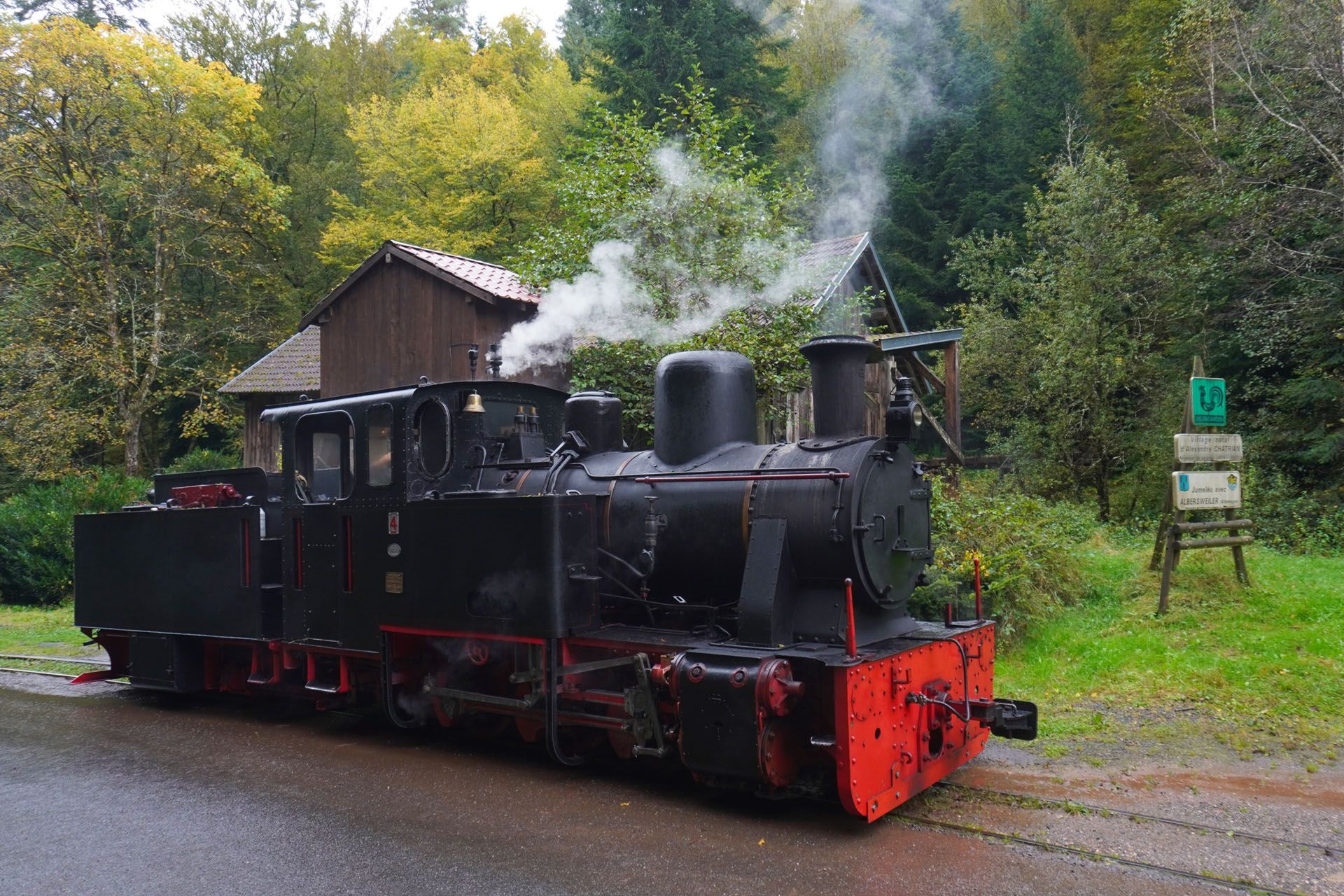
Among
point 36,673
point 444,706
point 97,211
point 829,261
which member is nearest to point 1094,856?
point 444,706

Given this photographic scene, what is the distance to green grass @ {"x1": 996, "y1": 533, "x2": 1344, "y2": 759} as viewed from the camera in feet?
20.7

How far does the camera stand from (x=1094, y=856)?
14.0ft

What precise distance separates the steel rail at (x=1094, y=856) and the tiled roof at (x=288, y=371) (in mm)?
17058

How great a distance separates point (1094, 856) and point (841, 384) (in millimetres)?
2739

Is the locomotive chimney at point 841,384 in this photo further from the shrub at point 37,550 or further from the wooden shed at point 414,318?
the shrub at point 37,550

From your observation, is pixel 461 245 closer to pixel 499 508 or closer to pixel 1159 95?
pixel 1159 95

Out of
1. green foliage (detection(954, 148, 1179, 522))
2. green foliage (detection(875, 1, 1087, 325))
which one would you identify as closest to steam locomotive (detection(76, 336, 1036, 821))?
green foliage (detection(954, 148, 1179, 522))

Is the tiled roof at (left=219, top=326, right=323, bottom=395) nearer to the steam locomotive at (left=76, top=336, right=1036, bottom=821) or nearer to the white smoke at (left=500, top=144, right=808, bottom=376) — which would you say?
the white smoke at (left=500, top=144, right=808, bottom=376)

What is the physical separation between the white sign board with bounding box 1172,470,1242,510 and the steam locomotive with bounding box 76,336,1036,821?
4.11 m

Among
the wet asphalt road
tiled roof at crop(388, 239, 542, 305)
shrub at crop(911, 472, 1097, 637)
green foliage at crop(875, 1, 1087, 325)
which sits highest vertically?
green foliage at crop(875, 1, 1087, 325)

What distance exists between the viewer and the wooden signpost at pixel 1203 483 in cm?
882

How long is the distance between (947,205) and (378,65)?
75.4 feet

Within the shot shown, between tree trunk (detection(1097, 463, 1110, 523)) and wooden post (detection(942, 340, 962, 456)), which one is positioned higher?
wooden post (detection(942, 340, 962, 456))

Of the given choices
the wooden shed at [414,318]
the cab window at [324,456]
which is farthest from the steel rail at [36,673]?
the wooden shed at [414,318]
